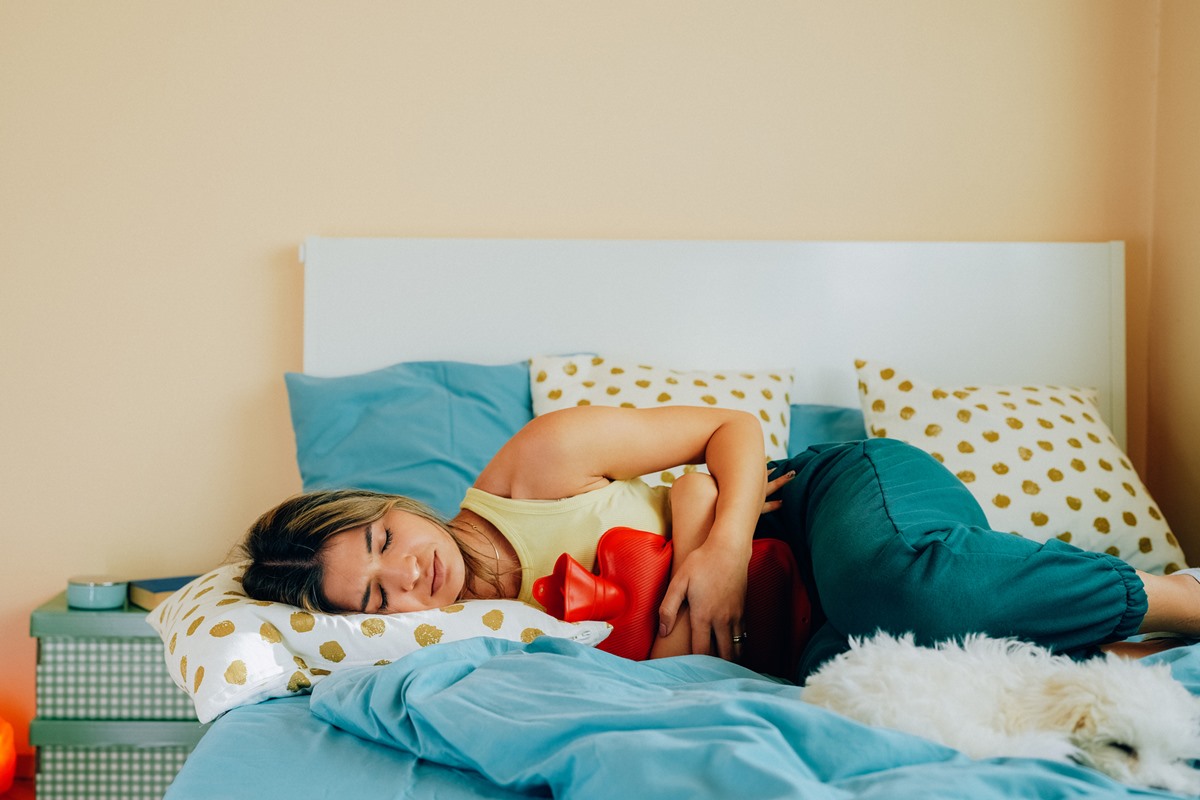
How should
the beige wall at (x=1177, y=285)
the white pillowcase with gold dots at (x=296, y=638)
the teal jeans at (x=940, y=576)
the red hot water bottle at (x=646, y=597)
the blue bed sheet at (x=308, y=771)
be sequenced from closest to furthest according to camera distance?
the blue bed sheet at (x=308, y=771) → the teal jeans at (x=940, y=576) → the white pillowcase with gold dots at (x=296, y=638) → the red hot water bottle at (x=646, y=597) → the beige wall at (x=1177, y=285)

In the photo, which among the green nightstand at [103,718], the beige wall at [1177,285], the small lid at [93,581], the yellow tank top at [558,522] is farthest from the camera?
the beige wall at [1177,285]

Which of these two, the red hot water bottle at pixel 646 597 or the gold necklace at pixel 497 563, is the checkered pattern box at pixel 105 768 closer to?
the gold necklace at pixel 497 563

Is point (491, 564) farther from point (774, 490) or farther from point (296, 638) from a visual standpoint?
point (774, 490)

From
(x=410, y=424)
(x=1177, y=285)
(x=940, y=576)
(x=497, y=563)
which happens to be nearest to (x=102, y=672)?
(x=410, y=424)

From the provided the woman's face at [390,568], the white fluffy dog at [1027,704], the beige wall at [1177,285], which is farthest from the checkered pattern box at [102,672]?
the beige wall at [1177,285]

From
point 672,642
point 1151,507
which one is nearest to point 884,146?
point 1151,507

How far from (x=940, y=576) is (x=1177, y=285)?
1687 millimetres

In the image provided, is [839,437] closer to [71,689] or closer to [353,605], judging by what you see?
[353,605]

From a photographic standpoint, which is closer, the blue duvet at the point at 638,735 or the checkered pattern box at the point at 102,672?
the blue duvet at the point at 638,735

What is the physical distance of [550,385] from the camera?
2145 millimetres

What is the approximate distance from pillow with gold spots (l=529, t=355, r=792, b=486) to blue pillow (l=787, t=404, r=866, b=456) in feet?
0.09

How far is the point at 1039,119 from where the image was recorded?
2490 mm

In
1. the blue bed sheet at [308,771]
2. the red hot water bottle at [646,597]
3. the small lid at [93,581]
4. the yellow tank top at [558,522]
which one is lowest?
the small lid at [93,581]

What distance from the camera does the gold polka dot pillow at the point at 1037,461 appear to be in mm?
1882
